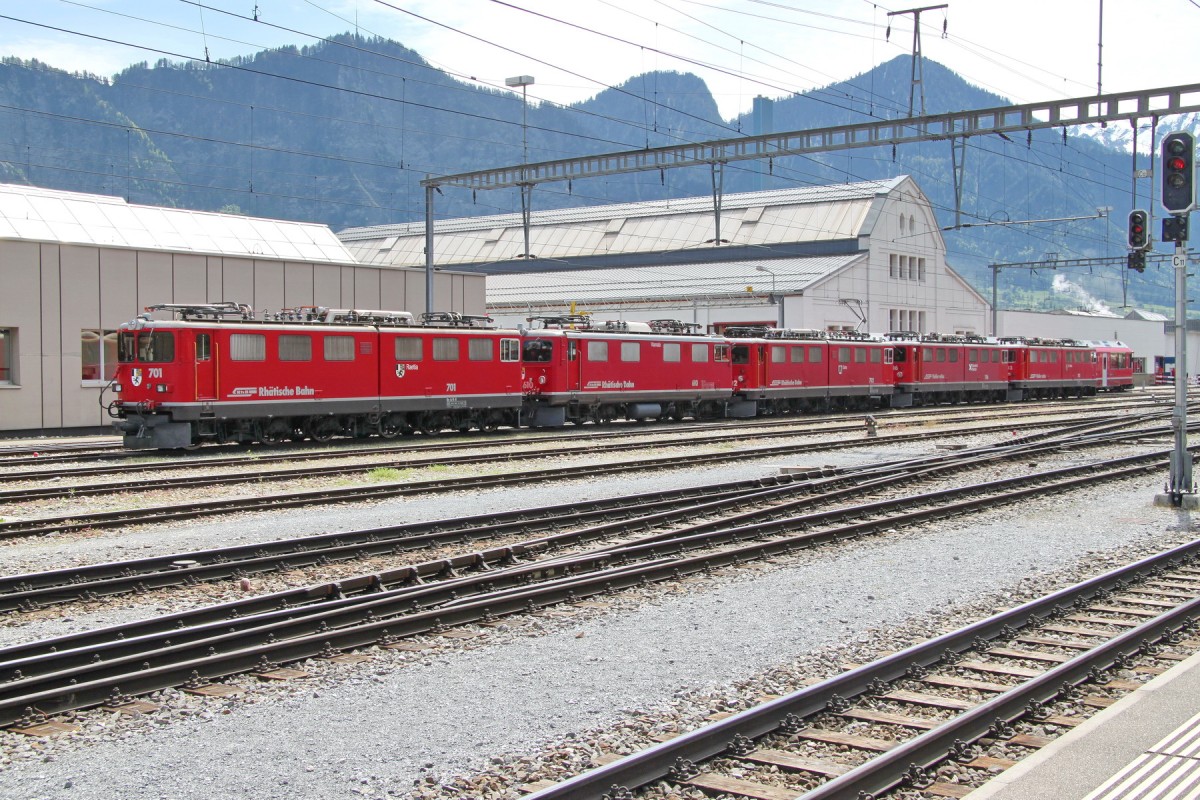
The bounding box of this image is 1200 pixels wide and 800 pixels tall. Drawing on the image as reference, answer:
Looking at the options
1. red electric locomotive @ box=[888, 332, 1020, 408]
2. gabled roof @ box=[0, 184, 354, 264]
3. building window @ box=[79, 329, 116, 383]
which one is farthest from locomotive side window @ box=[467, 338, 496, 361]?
red electric locomotive @ box=[888, 332, 1020, 408]

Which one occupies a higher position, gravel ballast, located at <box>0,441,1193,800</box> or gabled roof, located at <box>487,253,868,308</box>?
gabled roof, located at <box>487,253,868,308</box>

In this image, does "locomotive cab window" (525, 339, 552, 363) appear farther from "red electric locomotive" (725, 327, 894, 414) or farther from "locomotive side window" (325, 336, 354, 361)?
"red electric locomotive" (725, 327, 894, 414)

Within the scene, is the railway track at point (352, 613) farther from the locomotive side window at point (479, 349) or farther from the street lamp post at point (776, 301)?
the street lamp post at point (776, 301)

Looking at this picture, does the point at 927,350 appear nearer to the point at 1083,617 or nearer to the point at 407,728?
the point at 1083,617

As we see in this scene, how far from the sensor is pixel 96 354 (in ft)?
106

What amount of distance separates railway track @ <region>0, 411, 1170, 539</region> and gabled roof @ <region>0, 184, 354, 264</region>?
50.8ft

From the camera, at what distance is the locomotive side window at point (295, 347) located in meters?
26.9

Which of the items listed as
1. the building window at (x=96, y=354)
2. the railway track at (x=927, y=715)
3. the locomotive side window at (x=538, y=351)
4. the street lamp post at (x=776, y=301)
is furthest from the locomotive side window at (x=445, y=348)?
the street lamp post at (x=776, y=301)

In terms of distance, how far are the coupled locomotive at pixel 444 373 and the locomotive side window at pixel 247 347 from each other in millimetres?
29

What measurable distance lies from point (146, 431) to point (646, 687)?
802 inches

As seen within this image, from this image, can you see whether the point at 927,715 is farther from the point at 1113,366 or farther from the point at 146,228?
the point at 1113,366

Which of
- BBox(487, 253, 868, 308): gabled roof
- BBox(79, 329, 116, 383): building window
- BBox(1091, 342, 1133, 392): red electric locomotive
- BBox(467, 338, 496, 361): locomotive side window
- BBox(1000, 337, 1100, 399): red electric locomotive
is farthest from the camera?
BBox(1091, 342, 1133, 392): red electric locomotive

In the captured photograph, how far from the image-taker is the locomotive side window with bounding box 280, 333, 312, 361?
26.9 meters

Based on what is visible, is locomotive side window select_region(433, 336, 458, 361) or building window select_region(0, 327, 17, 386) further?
building window select_region(0, 327, 17, 386)
